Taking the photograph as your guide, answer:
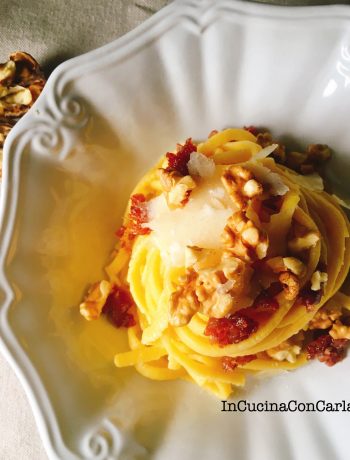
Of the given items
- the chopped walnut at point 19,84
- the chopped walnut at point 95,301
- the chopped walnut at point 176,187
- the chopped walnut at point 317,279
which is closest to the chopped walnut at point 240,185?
the chopped walnut at point 176,187

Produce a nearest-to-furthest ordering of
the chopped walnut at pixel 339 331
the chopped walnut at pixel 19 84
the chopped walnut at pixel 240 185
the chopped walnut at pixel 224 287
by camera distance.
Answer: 1. the chopped walnut at pixel 224 287
2. the chopped walnut at pixel 240 185
3. the chopped walnut at pixel 339 331
4. the chopped walnut at pixel 19 84

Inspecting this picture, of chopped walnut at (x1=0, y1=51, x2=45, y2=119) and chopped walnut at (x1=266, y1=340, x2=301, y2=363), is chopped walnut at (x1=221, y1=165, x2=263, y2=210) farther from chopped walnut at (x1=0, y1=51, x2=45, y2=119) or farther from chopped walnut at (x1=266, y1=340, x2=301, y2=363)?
chopped walnut at (x1=0, y1=51, x2=45, y2=119)

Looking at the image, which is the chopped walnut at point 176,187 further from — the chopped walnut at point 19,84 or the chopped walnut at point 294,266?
the chopped walnut at point 19,84

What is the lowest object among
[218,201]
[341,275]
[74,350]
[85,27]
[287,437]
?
[287,437]

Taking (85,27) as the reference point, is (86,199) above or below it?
below

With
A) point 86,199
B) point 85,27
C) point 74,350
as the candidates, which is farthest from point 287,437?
point 85,27

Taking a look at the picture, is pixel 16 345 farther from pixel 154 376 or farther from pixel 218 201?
pixel 218 201

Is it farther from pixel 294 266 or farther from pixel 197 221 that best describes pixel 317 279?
pixel 197 221
